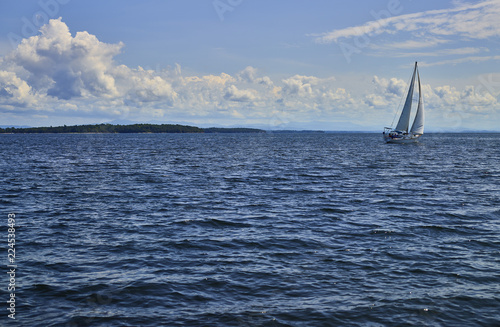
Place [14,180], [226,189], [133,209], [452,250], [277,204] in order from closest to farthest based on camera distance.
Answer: [452,250]
[133,209]
[277,204]
[226,189]
[14,180]

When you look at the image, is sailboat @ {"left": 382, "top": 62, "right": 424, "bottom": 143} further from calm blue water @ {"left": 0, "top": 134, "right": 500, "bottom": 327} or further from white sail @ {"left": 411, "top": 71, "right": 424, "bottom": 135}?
calm blue water @ {"left": 0, "top": 134, "right": 500, "bottom": 327}

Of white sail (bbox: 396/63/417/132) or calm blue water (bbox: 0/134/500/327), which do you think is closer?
calm blue water (bbox: 0/134/500/327)

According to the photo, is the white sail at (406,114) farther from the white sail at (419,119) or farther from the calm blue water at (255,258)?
the calm blue water at (255,258)

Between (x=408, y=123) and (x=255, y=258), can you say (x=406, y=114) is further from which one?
(x=255, y=258)

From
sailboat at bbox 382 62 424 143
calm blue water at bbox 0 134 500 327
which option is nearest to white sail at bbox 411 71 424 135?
sailboat at bbox 382 62 424 143

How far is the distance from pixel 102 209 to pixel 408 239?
63.8ft

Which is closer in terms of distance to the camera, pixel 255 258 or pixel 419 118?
pixel 255 258

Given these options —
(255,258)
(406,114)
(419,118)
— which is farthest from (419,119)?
(255,258)

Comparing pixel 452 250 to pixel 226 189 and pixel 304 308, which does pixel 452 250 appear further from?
pixel 226 189

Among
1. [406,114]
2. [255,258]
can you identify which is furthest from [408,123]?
[255,258]

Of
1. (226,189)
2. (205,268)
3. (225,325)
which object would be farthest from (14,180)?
(225,325)

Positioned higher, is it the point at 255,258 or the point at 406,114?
the point at 406,114

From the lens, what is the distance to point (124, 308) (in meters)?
12.6

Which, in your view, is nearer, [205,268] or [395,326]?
[395,326]
